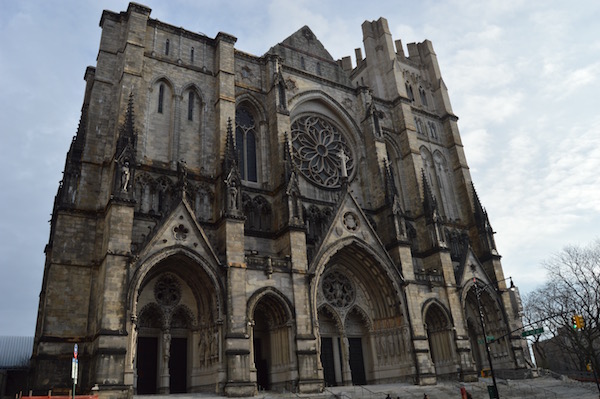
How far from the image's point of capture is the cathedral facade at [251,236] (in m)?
18.2

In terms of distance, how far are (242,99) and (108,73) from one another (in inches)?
285

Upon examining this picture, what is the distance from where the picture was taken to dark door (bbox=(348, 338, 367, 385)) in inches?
945

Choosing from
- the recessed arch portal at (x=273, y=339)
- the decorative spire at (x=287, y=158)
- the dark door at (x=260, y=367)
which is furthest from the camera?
the decorative spire at (x=287, y=158)

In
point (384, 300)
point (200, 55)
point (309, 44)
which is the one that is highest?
point (309, 44)

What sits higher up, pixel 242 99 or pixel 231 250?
pixel 242 99

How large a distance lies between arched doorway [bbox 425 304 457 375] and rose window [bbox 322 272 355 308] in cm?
455

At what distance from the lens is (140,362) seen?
18.8 m

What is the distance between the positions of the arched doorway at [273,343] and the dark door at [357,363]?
501 cm

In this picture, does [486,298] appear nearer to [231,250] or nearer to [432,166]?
[432,166]

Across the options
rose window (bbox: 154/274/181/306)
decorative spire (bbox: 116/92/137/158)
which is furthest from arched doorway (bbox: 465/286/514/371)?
decorative spire (bbox: 116/92/137/158)

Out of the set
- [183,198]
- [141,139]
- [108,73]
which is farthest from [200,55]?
[183,198]

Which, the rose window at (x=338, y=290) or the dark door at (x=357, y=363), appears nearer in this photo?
the dark door at (x=357, y=363)

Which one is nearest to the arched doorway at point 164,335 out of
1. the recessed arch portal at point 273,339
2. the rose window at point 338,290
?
the recessed arch portal at point 273,339

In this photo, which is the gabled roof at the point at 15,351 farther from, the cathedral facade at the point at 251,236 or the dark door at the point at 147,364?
the dark door at the point at 147,364
